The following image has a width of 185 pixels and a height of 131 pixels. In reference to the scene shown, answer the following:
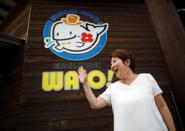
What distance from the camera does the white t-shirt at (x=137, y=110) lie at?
1.76 metres

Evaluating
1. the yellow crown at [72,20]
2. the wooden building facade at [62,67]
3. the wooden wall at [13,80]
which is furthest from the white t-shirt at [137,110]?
the yellow crown at [72,20]

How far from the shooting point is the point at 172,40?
2.84 m

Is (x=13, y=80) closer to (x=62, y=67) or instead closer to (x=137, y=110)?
(x=62, y=67)

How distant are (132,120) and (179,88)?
1.13 m

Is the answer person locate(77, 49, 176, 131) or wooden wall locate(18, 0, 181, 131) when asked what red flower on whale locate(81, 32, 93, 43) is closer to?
wooden wall locate(18, 0, 181, 131)

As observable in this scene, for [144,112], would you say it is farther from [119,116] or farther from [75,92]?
[75,92]

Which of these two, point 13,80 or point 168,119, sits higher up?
point 13,80

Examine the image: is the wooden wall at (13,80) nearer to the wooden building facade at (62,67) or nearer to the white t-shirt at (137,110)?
the wooden building facade at (62,67)

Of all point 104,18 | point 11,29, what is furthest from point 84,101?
point 11,29

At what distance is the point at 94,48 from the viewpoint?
6.12 meters

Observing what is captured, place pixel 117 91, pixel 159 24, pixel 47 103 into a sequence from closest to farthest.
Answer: pixel 117 91
pixel 159 24
pixel 47 103

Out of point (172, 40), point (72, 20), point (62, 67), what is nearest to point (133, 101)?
point (172, 40)

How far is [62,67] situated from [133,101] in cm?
410

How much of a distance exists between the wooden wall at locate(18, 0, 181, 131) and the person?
8.46ft
